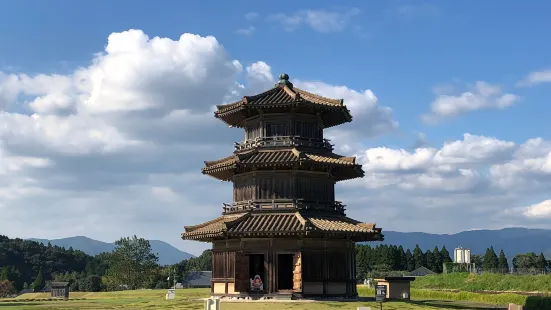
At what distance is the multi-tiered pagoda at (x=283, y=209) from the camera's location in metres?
40.7

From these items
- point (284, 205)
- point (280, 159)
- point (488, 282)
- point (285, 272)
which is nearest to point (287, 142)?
point (280, 159)

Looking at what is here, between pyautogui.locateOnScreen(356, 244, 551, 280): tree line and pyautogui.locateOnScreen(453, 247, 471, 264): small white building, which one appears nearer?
pyautogui.locateOnScreen(453, 247, 471, 264): small white building

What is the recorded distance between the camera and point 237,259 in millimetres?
41688

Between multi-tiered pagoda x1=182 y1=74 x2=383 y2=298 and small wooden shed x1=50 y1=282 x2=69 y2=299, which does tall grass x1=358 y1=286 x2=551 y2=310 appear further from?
small wooden shed x1=50 y1=282 x2=69 y2=299

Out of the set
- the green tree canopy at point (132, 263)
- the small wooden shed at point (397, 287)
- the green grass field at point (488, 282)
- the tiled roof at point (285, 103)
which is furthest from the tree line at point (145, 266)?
the tiled roof at point (285, 103)

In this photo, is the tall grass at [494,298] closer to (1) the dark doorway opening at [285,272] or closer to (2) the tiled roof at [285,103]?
(1) the dark doorway opening at [285,272]

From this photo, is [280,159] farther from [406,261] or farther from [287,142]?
[406,261]

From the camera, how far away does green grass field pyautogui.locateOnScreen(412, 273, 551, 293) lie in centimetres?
7056

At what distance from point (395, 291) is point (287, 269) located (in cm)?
956

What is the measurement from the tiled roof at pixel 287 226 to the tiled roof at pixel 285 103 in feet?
26.1

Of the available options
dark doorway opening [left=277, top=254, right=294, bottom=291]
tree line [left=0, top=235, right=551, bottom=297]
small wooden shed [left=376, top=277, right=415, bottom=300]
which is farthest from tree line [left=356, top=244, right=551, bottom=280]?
dark doorway opening [left=277, top=254, right=294, bottom=291]

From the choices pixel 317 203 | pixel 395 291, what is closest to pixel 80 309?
pixel 317 203

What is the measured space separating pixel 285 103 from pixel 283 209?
7.77 metres

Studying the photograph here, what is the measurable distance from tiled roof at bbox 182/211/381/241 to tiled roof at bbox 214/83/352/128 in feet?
26.1
